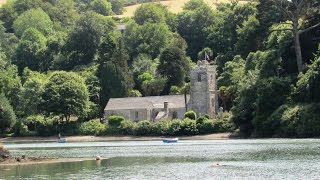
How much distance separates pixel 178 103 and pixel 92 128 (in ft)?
45.2

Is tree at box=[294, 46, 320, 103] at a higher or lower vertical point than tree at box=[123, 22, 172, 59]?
lower

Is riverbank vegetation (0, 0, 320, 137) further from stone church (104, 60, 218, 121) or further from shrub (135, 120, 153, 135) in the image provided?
stone church (104, 60, 218, 121)

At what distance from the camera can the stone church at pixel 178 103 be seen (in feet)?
441

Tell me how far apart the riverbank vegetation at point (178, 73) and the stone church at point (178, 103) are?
3278mm

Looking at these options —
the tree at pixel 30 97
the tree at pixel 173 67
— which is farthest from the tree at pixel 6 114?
the tree at pixel 173 67

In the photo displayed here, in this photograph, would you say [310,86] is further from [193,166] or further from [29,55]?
[29,55]

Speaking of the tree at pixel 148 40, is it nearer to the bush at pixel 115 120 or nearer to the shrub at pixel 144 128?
the bush at pixel 115 120

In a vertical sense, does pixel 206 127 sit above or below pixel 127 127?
below

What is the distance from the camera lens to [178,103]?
13725 centimetres

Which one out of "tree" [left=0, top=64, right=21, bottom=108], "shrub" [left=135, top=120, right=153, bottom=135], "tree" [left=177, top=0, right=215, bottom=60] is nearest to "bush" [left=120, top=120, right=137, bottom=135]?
"shrub" [left=135, top=120, right=153, bottom=135]

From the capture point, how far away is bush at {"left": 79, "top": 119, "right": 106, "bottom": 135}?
447ft

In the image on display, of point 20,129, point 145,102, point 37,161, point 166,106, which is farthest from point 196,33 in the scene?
point 37,161

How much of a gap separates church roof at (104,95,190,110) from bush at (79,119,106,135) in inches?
171

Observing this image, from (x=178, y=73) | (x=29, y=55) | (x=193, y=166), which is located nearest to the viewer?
(x=193, y=166)
